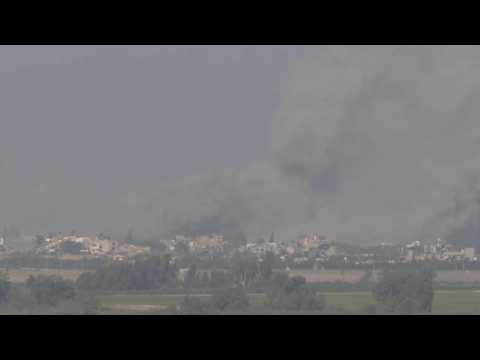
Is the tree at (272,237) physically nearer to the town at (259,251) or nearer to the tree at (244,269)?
the town at (259,251)

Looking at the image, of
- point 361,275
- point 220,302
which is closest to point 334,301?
point 220,302

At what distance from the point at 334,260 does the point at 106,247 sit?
20.5 ft

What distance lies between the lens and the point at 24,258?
2319cm

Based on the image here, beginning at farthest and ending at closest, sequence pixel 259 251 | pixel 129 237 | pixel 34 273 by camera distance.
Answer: pixel 129 237 → pixel 259 251 → pixel 34 273

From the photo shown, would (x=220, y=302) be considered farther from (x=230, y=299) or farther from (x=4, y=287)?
(x=4, y=287)

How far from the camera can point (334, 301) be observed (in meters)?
14.1

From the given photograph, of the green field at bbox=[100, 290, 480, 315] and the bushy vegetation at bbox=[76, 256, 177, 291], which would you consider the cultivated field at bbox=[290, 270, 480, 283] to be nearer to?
the green field at bbox=[100, 290, 480, 315]

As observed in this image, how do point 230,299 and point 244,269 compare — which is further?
point 244,269

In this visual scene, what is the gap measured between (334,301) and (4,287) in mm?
7053

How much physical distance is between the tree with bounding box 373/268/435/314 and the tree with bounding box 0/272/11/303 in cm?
663
